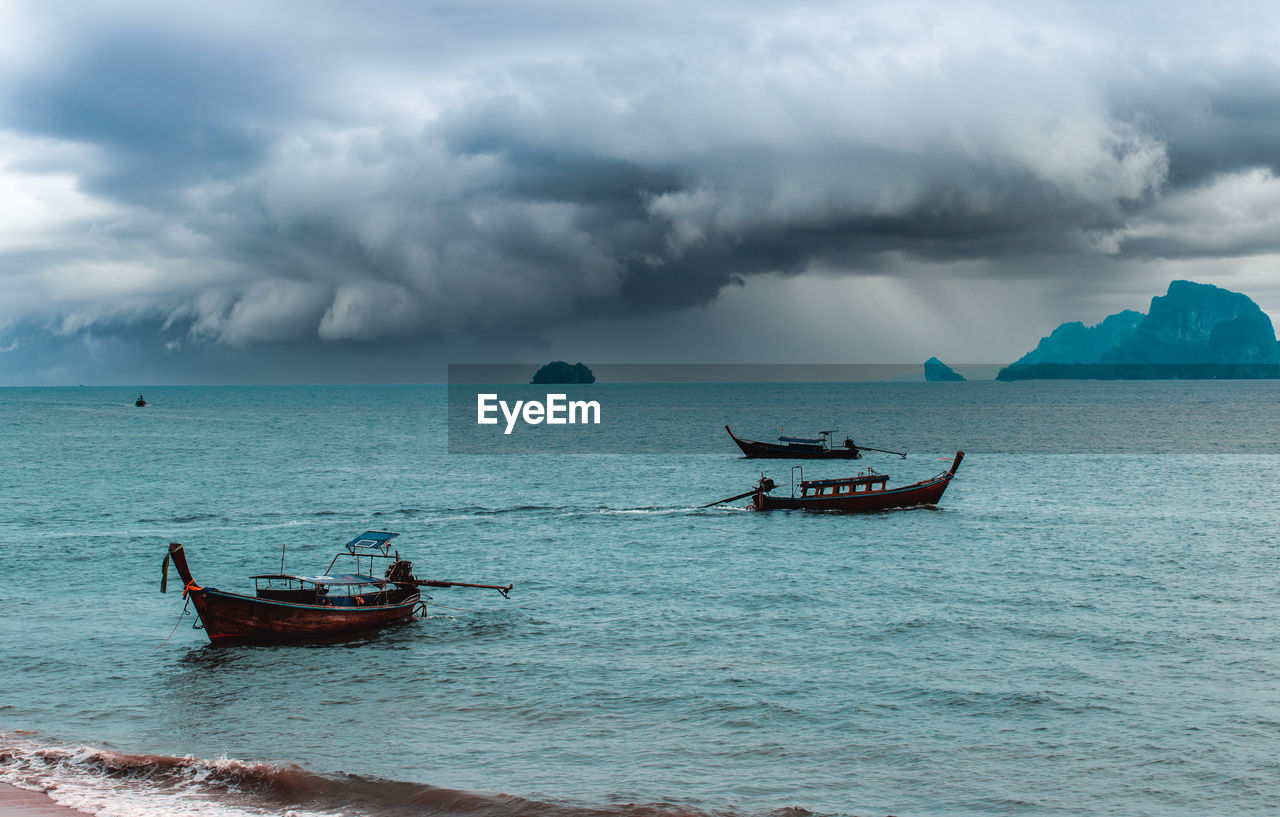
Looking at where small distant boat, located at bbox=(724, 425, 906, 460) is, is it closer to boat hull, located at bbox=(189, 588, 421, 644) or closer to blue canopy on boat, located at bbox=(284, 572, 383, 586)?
blue canopy on boat, located at bbox=(284, 572, 383, 586)

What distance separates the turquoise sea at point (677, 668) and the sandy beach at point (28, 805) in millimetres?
569

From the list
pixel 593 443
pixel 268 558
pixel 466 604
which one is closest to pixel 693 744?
pixel 466 604

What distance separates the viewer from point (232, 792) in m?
24.3

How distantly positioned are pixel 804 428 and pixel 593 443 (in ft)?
178

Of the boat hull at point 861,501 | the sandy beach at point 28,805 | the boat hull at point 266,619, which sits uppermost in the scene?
the boat hull at point 861,501

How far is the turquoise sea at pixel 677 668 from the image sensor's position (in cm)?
2503

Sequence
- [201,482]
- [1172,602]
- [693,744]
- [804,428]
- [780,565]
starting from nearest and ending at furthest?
[693,744] → [1172,602] → [780,565] → [201,482] → [804,428]

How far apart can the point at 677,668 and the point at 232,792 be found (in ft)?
50.8

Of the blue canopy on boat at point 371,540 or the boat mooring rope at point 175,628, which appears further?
the blue canopy on boat at point 371,540

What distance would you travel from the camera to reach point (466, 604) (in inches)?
1766

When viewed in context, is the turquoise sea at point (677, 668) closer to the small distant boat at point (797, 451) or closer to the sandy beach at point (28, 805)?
the sandy beach at point (28, 805)

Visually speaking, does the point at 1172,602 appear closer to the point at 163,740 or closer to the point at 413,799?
the point at 413,799

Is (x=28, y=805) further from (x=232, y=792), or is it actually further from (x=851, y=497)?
(x=851, y=497)

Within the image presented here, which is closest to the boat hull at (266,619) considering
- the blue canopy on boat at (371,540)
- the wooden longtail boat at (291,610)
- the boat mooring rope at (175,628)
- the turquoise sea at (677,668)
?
the wooden longtail boat at (291,610)
